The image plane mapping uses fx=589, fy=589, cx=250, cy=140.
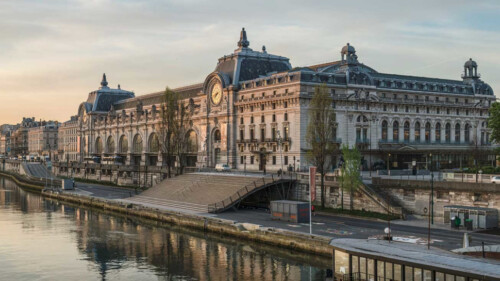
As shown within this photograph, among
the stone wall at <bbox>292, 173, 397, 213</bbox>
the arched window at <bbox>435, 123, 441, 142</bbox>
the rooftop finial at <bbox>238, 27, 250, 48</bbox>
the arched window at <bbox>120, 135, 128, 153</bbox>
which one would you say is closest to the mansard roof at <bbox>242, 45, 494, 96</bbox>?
the arched window at <bbox>435, 123, 441, 142</bbox>

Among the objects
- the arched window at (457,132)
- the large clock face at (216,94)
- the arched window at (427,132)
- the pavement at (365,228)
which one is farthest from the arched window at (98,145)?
the pavement at (365,228)

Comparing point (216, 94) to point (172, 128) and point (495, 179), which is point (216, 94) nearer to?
point (172, 128)

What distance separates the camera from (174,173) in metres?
107

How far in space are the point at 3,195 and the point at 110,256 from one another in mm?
80113

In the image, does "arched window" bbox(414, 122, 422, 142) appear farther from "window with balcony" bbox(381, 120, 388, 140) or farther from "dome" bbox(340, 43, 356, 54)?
"dome" bbox(340, 43, 356, 54)

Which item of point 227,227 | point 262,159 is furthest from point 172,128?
point 227,227

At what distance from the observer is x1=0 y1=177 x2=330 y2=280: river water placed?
46.2 m

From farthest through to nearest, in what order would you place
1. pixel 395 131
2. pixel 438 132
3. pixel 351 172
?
pixel 438 132 → pixel 395 131 → pixel 351 172

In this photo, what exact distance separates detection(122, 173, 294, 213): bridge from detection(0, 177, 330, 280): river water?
723cm

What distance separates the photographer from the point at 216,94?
12331 cm

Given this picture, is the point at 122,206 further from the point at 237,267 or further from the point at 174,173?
the point at 237,267

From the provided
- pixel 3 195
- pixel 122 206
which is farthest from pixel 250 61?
pixel 3 195

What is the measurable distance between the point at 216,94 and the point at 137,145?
4462 centimetres

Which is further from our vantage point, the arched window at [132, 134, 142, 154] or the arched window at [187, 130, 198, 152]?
the arched window at [132, 134, 142, 154]
